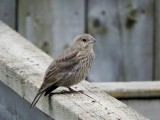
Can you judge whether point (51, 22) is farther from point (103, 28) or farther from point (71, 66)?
point (71, 66)

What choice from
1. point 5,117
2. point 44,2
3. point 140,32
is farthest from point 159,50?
point 5,117

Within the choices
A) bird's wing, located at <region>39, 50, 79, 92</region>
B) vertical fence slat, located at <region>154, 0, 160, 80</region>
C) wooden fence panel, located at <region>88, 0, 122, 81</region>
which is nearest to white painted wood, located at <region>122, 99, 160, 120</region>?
bird's wing, located at <region>39, 50, 79, 92</region>

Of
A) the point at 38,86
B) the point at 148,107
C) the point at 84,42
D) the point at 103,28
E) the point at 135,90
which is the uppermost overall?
the point at 84,42

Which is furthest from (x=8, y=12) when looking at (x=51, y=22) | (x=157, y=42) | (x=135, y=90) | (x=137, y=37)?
(x=135, y=90)

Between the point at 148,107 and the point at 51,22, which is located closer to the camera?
the point at 148,107

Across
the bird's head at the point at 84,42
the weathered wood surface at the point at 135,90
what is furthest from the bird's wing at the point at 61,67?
the weathered wood surface at the point at 135,90

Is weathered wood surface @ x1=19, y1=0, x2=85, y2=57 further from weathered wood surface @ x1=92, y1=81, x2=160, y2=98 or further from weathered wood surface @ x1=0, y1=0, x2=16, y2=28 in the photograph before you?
weathered wood surface @ x1=92, y1=81, x2=160, y2=98

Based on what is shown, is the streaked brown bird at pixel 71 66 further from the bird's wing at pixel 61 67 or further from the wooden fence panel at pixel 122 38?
the wooden fence panel at pixel 122 38
